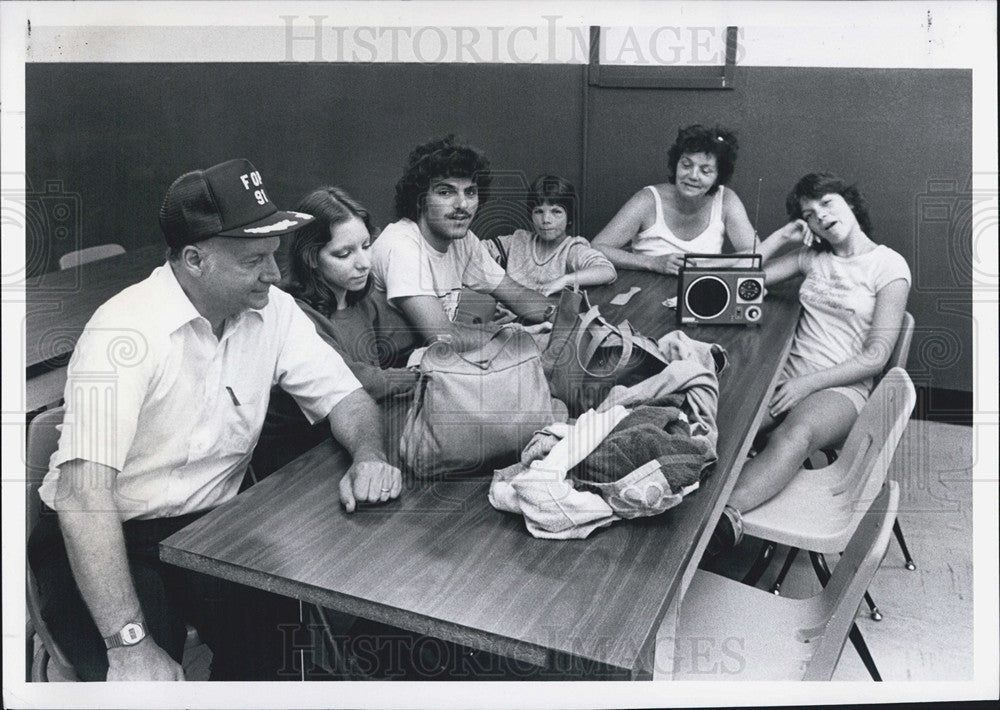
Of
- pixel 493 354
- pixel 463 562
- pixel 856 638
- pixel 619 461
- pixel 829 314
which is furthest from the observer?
pixel 829 314

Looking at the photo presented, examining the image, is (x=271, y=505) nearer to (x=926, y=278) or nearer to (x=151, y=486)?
(x=151, y=486)

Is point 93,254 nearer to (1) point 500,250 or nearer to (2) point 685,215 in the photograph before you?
(1) point 500,250

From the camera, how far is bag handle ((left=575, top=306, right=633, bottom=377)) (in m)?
2.31

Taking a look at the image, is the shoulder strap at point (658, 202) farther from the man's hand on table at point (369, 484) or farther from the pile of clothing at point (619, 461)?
the man's hand on table at point (369, 484)

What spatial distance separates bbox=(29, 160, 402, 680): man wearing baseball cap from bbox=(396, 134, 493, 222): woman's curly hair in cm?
30

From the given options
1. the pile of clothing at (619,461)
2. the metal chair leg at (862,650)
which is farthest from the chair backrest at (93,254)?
the metal chair leg at (862,650)

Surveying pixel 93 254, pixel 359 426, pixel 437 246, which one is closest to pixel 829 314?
pixel 437 246

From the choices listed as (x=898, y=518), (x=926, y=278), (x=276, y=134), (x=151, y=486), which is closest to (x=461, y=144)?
(x=276, y=134)

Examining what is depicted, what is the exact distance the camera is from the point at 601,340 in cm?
236

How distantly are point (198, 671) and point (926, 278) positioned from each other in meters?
2.03

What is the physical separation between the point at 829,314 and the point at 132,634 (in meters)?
1.89

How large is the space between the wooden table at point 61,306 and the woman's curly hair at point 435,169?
577 millimetres

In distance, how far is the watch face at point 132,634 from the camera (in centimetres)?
210

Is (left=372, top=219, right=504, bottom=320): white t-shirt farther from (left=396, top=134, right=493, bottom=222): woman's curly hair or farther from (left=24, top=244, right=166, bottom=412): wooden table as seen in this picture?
(left=24, top=244, right=166, bottom=412): wooden table
